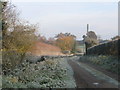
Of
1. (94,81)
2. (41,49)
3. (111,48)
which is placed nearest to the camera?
(94,81)

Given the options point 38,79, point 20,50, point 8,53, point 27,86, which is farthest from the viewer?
point 20,50

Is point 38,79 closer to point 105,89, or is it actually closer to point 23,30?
point 105,89

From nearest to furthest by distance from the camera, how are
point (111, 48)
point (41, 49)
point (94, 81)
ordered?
point (94, 81) < point (111, 48) < point (41, 49)

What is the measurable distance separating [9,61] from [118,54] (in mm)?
13740

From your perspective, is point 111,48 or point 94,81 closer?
point 94,81

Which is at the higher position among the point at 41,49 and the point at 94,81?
the point at 41,49

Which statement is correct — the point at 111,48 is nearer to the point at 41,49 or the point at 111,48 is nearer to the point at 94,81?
the point at 41,49

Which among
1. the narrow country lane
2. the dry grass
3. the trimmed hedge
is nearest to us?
the narrow country lane

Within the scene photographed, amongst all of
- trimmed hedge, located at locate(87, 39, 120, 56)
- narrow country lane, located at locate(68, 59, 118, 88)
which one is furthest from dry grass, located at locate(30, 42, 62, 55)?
trimmed hedge, located at locate(87, 39, 120, 56)

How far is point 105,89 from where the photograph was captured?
511 inches

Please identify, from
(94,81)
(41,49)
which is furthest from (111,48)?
(94,81)

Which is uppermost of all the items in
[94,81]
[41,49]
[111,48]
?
[111,48]

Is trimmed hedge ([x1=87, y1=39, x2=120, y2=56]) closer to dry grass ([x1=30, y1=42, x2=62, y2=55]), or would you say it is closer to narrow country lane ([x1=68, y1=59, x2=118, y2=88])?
dry grass ([x1=30, y1=42, x2=62, y2=55])

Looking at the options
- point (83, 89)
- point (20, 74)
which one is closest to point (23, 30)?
point (20, 74)
